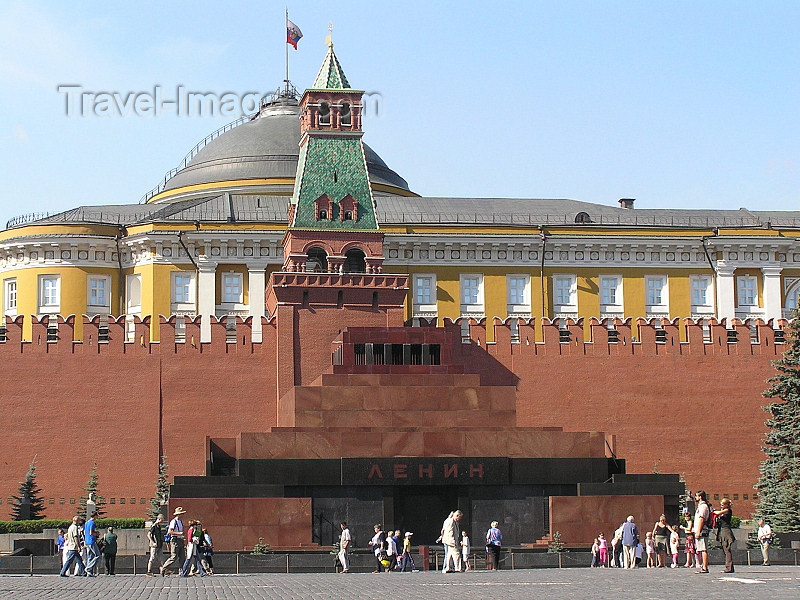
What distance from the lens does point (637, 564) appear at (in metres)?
28.8

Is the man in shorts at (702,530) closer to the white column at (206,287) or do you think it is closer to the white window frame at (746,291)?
the white column at (206,287)

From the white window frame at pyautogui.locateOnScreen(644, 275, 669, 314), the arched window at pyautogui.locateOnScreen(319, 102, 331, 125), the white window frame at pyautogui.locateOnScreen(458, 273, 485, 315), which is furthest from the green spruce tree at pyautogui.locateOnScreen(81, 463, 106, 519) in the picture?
the white window frame at pyautogui.locateOnScreen(644, 275, 669, 314)

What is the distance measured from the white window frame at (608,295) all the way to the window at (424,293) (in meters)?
5.48

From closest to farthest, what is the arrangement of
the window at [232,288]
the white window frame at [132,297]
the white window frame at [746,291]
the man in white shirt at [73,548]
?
the man in white shirt at [73,548] < the window at [232,288] < the white window frame at [132,297] < the white window frame at [746,291]

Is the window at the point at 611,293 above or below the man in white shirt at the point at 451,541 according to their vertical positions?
above

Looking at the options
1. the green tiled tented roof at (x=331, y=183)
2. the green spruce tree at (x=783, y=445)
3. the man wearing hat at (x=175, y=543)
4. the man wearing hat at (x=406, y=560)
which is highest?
the green tiled tented roof at (x=331, y=183)

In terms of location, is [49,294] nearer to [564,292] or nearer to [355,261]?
[355,261]

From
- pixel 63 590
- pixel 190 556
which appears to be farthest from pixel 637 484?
pixel 63 590

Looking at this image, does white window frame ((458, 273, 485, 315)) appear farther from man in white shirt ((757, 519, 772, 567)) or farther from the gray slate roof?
man in white shirt ((757, 519, 772, 567))

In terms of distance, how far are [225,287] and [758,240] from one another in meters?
17.5

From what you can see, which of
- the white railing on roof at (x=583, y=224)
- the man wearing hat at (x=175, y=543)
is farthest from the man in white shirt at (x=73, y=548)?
the white railing on roof at (x=583, y=224)

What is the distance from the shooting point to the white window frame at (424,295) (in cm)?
5162

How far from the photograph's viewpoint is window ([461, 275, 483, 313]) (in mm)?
51969

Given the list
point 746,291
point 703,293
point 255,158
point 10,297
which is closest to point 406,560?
point 703,293
